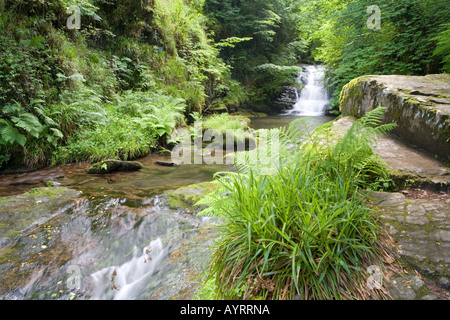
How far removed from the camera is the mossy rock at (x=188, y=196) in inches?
153

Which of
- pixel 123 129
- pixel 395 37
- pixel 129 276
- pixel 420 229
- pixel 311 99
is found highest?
pixel 395 37

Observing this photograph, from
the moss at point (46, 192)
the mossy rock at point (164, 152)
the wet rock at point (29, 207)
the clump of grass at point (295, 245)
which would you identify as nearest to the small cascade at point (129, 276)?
the clump of grass at point (295, 245)

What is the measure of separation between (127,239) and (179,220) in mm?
727

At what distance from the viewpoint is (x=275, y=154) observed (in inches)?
92.5

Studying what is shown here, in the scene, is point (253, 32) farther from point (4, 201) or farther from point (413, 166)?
point (4, 201)

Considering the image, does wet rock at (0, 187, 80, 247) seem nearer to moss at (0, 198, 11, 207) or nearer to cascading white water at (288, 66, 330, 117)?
moss at (0, 198, 11, 207)

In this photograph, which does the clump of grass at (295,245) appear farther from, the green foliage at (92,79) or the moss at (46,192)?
the green foliage at (92,79)

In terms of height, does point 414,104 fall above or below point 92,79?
below

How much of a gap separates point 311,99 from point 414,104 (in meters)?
12.9

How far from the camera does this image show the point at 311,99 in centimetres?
1567

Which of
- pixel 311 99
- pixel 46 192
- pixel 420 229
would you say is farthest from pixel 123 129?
pixel 311 99

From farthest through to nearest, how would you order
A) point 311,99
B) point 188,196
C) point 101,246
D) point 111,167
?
1. point 311,99
2. point 111,167
3. point 188,196
4. point 101,246

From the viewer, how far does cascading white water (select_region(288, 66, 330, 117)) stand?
14662 mm
